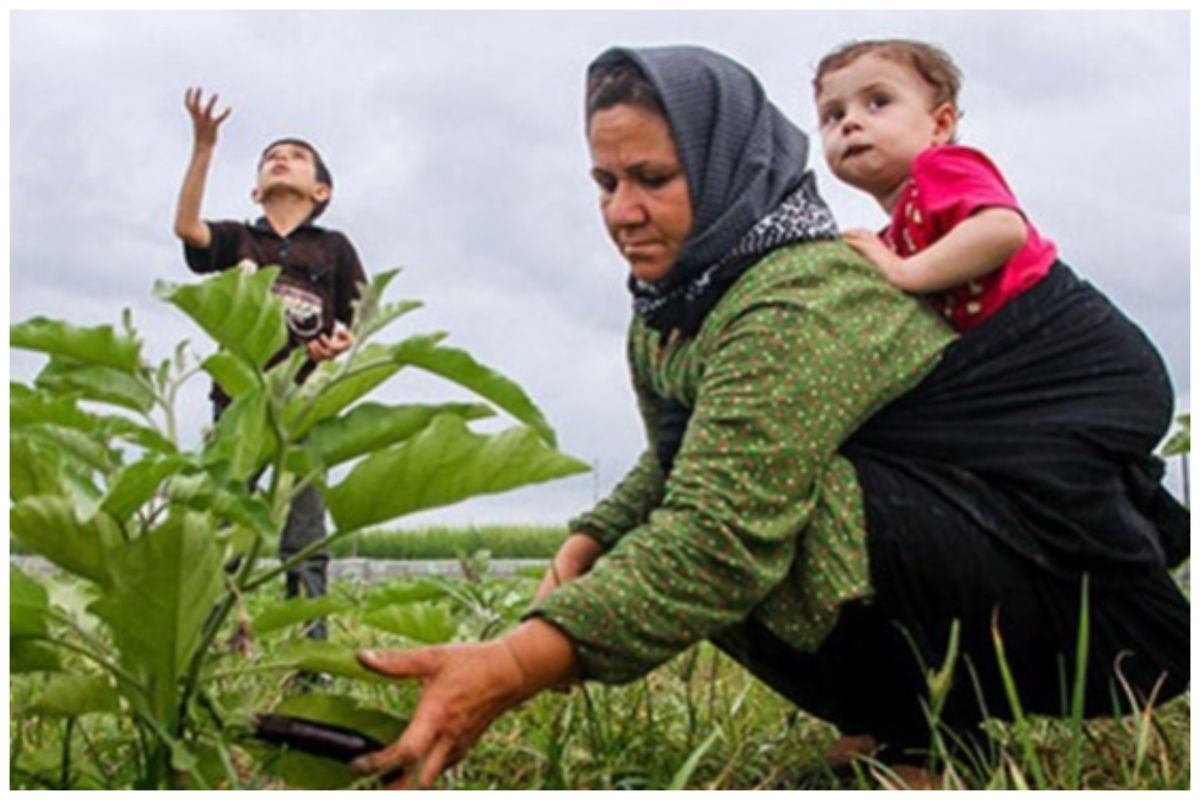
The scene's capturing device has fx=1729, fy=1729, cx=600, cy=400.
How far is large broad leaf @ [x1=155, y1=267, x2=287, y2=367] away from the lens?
1.52 m

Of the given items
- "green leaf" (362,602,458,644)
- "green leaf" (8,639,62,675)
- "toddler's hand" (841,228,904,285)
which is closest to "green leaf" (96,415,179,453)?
"green leaf" (8,639,62,675)

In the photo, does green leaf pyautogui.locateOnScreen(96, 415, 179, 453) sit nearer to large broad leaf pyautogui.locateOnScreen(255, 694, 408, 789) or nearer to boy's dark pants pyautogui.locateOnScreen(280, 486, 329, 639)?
large broad leaf pyautogui.locateOnScreen(255, 694, 408, 789)

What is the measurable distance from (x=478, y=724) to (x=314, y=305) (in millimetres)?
2810

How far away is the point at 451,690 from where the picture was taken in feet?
5.09

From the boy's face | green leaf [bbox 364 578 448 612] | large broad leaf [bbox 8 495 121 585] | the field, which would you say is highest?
the boy's face

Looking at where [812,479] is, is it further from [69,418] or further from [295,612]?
[69,418]

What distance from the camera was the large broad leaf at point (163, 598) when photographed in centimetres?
139

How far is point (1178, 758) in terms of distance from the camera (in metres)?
2.00

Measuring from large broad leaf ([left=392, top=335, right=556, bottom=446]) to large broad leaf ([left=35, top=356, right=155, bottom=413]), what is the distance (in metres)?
0.27

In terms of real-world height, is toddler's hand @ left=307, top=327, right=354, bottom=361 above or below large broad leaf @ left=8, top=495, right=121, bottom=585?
above

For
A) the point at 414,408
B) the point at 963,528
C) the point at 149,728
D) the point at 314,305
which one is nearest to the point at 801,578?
the point at 963,528

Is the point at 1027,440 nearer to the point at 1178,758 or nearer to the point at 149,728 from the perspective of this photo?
the point at 1178,758

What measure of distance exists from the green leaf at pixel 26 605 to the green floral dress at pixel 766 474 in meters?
0.45

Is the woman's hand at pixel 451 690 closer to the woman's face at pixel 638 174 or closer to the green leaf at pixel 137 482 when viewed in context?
the green leaf at pixel 137 482
